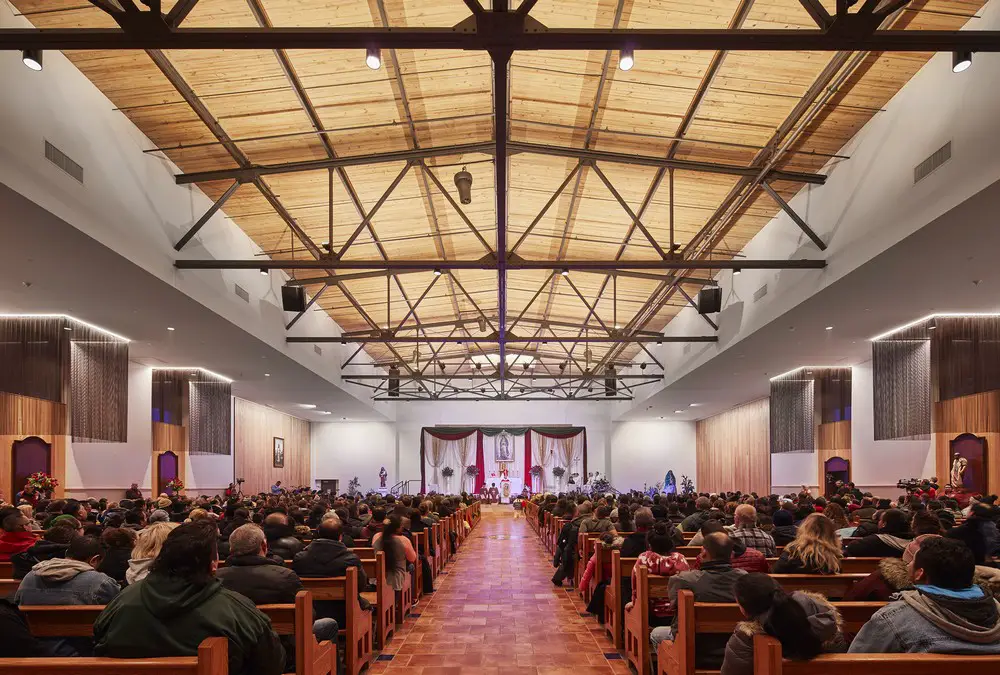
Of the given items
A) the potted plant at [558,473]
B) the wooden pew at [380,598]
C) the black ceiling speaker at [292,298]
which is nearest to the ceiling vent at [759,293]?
the black ceiling speaker at [292,298]

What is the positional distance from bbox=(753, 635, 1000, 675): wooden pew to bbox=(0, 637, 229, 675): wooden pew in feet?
5.97

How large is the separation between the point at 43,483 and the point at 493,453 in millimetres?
22410

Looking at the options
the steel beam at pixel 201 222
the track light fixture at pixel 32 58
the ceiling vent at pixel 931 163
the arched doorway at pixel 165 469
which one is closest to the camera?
the track light fixture at pixel 32 58

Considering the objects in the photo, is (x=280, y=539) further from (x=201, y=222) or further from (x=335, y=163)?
(x=335, y=163)

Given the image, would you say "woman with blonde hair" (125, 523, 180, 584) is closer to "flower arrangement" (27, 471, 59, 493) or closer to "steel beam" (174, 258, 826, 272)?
"steel beam" (174, 258, 826, 272)

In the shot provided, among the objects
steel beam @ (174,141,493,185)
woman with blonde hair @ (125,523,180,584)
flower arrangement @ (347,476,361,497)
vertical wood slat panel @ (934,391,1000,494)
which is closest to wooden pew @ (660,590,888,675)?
woman with blonde hair @ (125,523,180,584)

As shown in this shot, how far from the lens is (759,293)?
13750mm

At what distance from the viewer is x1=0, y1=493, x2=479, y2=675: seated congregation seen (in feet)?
9.61

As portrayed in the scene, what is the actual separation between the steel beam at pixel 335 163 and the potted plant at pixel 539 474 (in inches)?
951

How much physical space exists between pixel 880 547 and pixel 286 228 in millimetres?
10538

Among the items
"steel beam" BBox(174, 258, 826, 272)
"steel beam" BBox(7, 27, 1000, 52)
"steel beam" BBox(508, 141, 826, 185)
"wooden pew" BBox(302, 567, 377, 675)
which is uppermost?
"steel beam" BBox(508, 141, 826, 185)

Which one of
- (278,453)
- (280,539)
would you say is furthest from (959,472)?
(278,453)

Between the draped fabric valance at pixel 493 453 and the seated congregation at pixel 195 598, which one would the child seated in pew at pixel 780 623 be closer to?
the seated congregation at pixel 195 598

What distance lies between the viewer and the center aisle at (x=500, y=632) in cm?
639
